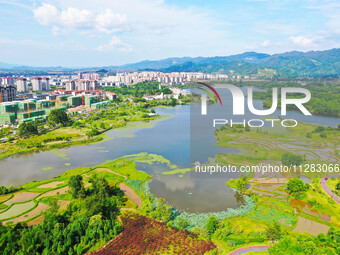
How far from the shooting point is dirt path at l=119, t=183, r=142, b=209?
7215 millimetres

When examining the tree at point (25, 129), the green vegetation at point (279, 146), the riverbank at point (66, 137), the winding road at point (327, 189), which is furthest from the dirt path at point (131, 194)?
the tree at point (25, 129)

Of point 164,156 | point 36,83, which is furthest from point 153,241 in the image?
point 36,83

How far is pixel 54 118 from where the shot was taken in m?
16.3

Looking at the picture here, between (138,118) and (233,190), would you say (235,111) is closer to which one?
(233,190)

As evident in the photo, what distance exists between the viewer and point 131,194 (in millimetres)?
7691

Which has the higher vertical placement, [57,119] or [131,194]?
[57,119]

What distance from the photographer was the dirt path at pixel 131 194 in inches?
284

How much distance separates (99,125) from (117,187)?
9.33m

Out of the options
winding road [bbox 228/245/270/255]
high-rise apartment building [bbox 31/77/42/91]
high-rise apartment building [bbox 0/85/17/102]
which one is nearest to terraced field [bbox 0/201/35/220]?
winding road [bbox 228/245/270/255]

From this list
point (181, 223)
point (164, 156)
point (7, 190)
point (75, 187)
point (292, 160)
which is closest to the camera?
point (181, 223)

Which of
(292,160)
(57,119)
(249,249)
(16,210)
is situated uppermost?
(57,119)

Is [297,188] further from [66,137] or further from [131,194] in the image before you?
[66,137]

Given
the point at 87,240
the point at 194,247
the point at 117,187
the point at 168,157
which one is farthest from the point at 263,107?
the point at 87,240

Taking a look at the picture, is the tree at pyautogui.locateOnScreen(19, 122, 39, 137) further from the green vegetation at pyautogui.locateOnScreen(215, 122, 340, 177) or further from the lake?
the green vegetation at pyautogui.locateOnScreen(215, 122, 340, 177)
